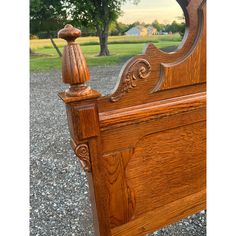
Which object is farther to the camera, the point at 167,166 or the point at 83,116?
the point at 167,166

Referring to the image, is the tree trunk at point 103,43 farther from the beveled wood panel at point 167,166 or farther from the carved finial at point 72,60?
the carved finial at point 72,60

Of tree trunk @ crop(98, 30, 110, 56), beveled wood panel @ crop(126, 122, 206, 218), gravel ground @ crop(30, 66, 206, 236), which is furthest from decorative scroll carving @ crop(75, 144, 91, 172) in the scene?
tree trunk @ crop(98, 30, 110, 56)

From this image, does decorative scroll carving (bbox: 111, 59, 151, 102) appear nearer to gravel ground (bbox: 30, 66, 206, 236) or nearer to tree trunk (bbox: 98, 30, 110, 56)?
gravel ground (bbox: 30, 66, 206, 236)

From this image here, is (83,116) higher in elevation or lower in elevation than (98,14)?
lower

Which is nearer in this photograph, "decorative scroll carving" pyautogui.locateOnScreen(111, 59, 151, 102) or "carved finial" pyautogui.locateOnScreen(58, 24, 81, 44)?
"carved finial" pyautogui.locateOnScreen(58, 24, 81, 44)

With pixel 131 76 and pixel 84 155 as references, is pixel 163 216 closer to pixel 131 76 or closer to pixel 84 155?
pixel 84 155

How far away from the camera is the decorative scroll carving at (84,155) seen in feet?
2.54

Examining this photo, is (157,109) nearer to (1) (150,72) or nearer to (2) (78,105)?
(1) (150,72)

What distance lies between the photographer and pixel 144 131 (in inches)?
33.9

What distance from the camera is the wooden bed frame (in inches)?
29.6

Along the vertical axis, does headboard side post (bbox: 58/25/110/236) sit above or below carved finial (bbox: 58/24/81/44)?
below

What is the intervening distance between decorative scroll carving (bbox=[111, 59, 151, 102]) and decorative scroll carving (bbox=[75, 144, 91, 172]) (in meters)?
0.16

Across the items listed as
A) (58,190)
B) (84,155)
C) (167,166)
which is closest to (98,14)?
(58,190)

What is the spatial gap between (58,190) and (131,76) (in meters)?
2.19
